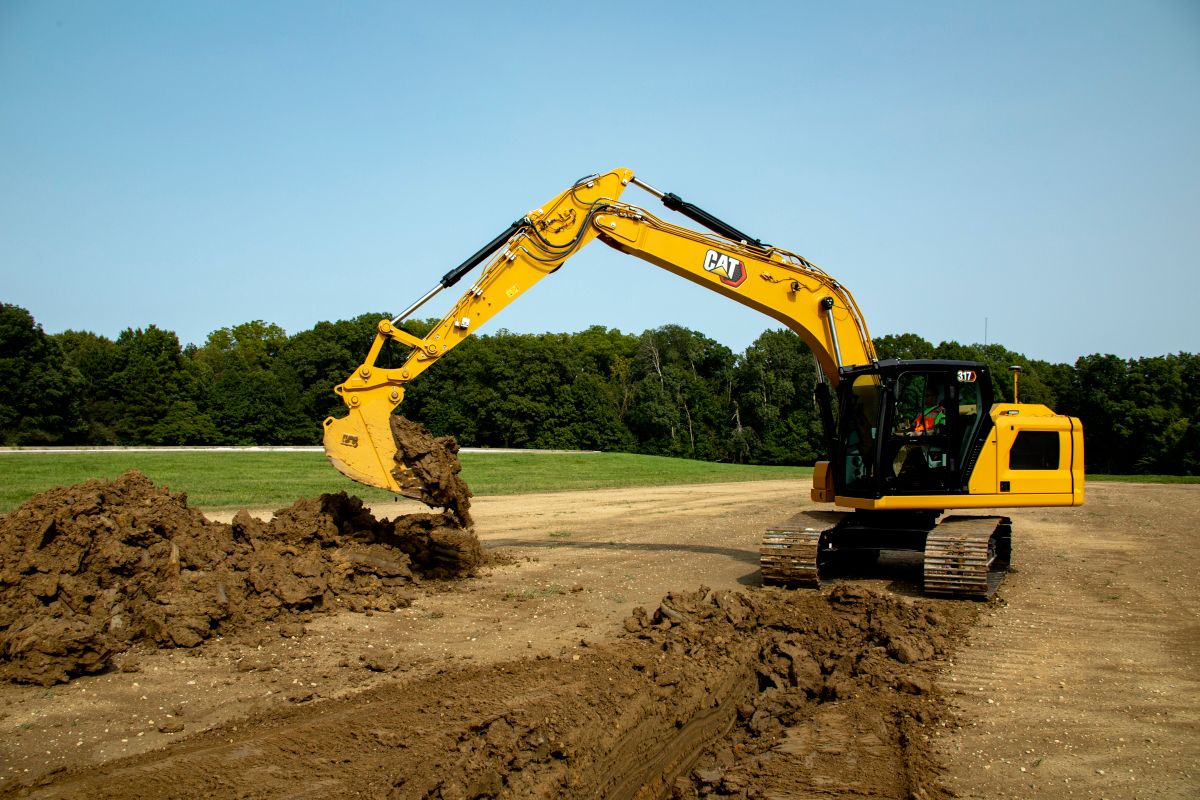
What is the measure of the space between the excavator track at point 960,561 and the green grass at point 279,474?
16631mm

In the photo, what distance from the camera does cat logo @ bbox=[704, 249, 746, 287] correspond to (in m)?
12.3

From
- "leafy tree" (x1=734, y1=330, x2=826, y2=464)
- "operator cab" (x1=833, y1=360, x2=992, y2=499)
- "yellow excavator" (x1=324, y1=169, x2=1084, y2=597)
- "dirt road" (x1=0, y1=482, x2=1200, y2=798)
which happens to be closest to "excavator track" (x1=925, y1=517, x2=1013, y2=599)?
"yellow excavator" (x1=324, y1=169, x2=1084, y2=597)

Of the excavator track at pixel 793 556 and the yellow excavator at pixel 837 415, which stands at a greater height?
the yellow excavator at pixel 837 415

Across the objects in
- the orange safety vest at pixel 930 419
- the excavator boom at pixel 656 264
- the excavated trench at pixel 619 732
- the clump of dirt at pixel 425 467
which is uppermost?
the excavator boom at pixel 656 264

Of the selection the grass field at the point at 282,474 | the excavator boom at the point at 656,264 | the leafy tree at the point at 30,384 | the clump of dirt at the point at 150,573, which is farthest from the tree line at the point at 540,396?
the clump of dirt at the point at 150,573

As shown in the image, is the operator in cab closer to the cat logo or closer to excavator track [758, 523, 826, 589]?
excavator track [758, 523, 826, 589]

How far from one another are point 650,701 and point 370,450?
17.0 feet

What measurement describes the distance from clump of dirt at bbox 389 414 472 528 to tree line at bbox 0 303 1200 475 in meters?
52.2

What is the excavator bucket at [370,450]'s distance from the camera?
10.5m

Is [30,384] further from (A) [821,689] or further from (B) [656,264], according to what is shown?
(A) [821,689]

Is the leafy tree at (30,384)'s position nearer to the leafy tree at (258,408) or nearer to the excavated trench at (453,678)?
the leafy tree at (258,408)

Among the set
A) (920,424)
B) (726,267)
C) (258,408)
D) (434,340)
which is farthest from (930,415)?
(258,408)

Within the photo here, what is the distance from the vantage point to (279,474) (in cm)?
3484

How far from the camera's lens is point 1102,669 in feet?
26.2
